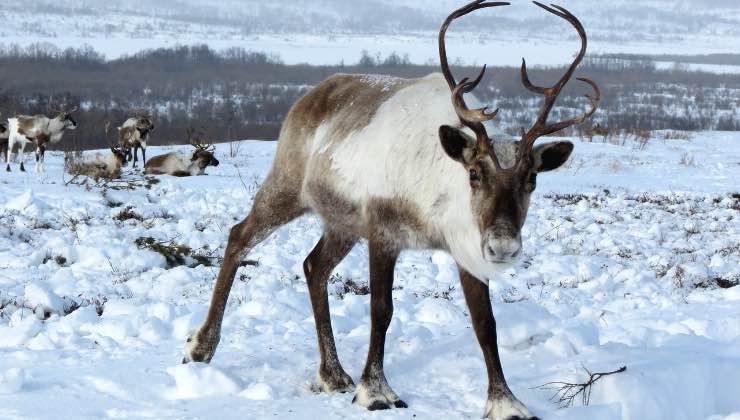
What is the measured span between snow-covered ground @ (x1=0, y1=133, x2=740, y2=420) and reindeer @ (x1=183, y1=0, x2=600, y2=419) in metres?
0.28

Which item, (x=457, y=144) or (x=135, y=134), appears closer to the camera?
(x=457, y=144)

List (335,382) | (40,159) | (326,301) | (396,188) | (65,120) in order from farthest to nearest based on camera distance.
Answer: (65,120) → (40,159) → (326,301) → (335,382) → (396,188)

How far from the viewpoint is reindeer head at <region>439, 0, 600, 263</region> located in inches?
127

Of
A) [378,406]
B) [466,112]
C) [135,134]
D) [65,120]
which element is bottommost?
[135,134]

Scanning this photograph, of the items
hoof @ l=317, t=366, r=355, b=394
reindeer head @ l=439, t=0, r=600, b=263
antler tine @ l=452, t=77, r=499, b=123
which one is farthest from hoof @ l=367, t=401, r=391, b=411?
antler tine @ l=452, t=77, r=499, b=123

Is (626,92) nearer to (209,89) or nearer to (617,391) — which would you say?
(209,89)

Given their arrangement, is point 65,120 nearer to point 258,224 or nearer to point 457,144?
point 258,224

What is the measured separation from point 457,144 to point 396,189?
0.44 m

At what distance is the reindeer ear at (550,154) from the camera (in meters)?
3.60

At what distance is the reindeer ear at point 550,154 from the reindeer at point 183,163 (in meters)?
15.3

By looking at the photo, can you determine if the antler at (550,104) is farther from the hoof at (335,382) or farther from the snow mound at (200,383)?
the snow mound at (200,383)

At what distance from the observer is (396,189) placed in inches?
149

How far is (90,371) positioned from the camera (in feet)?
13.2

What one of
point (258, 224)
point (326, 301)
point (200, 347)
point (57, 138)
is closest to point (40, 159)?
point (57, 138)
